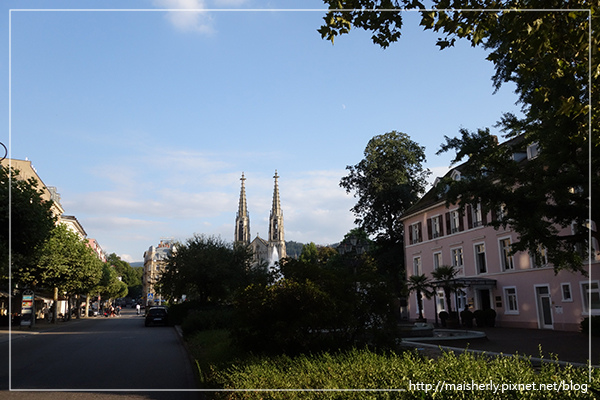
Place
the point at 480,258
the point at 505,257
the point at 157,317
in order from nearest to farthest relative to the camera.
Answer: the point at 505,257
the point at 480,258
the point at 157,317

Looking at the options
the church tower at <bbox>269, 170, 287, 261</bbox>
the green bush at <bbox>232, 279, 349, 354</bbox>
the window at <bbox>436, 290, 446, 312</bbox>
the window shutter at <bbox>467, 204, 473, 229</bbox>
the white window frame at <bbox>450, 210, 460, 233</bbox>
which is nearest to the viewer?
the green bush at <bbox>232, 279, 349, 354</bbox>

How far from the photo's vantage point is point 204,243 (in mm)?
40812

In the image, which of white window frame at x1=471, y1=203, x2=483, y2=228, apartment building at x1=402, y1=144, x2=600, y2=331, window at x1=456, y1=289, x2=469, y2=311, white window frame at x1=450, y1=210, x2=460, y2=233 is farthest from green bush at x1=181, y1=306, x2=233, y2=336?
white window frame at x1=450, y1=210, x2=460, y2=233

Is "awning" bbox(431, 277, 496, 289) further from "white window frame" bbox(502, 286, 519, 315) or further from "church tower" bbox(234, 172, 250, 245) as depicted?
"church tower" bbox(234, 172, 250, 245)

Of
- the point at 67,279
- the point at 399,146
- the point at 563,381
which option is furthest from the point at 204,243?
the point at 563,381

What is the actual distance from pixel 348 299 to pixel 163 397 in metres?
4.55

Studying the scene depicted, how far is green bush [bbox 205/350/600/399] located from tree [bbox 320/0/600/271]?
4.09m

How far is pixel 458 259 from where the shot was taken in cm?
3828

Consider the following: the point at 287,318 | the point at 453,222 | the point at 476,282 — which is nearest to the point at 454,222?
the point at 453,222

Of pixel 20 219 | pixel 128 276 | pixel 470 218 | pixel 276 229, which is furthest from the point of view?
pixel 128 276

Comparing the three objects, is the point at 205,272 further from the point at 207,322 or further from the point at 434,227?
the point at 434,227

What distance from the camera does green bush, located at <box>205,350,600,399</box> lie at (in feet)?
16.9

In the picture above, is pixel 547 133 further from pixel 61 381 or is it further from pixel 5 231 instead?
pixel 5 231

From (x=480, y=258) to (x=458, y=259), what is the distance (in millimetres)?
2565
